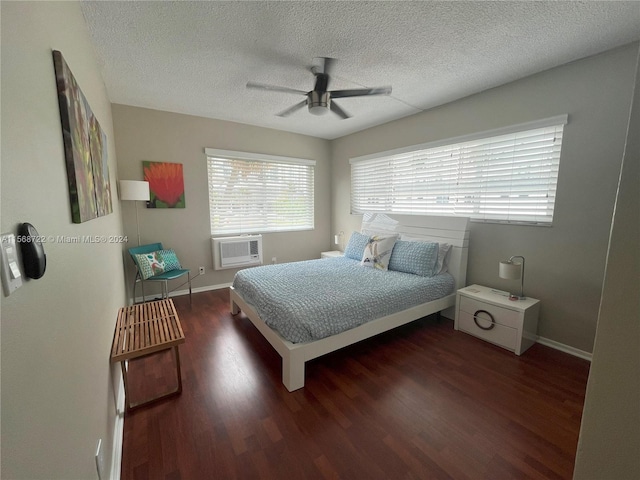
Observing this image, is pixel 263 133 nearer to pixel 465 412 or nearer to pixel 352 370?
pixel 352 370

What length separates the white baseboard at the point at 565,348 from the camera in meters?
2.29

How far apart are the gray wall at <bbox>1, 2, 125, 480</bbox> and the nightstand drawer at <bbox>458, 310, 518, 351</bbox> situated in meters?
2.88

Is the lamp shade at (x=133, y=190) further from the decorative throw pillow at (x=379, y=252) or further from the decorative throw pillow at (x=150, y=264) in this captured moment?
the decorative throw pillow at (x=379, y=252)

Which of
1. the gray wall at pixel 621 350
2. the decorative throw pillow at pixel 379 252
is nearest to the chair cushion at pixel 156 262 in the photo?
the decorative throw pillow at pixel 379 252

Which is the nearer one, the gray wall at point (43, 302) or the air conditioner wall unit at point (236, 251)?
the gray wall at point (43, 302)

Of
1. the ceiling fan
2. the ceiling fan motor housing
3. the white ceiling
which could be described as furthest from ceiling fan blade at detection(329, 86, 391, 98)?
the white ceiling

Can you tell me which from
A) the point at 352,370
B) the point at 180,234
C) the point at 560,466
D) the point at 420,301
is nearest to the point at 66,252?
the point at 352,370

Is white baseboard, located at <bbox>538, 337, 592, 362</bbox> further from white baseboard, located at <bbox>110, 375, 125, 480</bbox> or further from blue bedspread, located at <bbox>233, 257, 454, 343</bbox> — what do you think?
white baseboard, located at <bbox>110, 375, 125, 480</bbox>

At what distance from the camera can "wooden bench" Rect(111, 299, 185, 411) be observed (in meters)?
1.66

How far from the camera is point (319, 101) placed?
2.33 metres

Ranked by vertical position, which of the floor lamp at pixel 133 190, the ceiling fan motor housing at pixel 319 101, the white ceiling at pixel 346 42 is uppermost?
the white ceiling at pixel 346 42

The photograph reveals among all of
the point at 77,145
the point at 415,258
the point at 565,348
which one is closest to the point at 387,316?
the point at 415,258

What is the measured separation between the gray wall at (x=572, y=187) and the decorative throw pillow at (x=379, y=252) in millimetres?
976

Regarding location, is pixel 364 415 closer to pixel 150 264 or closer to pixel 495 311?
pixel 495 311
